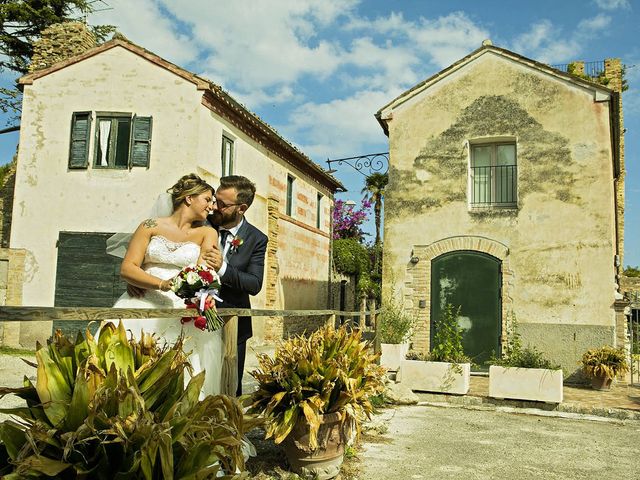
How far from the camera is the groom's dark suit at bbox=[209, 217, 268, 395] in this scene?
3.80 m

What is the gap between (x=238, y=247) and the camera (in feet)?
12.9

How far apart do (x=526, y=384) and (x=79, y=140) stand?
1084cm

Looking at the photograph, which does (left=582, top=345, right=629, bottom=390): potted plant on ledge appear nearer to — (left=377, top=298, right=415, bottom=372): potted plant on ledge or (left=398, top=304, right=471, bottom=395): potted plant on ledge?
(left=398, top=304, right=471, bottom=395): potted plant on ledge

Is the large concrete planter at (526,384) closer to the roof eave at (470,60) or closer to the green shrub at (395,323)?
the green shrub at (395,323)

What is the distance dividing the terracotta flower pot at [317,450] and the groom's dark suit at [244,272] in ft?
2.17

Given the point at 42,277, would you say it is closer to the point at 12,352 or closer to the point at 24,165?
the point at 12,352

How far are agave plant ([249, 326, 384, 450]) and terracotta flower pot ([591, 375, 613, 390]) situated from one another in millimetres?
6271

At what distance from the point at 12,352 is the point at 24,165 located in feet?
14.5

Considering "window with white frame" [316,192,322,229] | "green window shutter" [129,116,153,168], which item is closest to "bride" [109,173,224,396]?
"green window shutter" [129,116,153,168]

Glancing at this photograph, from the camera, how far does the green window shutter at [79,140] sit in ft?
40.7

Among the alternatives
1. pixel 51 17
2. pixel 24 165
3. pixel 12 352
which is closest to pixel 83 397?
pixel 12 352

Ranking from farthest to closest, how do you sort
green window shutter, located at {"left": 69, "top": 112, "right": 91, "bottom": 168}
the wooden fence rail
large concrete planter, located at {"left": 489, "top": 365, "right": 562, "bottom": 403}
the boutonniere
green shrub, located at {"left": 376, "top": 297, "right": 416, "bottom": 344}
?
green window shutter, located at {"left": 69, "top": 112, "right": 91, "bottom": 168} < green shrub, located at {"left": 376, "top": 297, "right": 416, "bottom": 344} < large concrete planter, located at {"left": 489, "top": 365, "right": 562, "bottom": 403} < the boutonniere < the wooden fence rail

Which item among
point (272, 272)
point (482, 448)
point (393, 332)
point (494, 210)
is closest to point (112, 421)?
point (482, 448)

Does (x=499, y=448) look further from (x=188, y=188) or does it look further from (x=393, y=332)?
(x=393, y=332)
